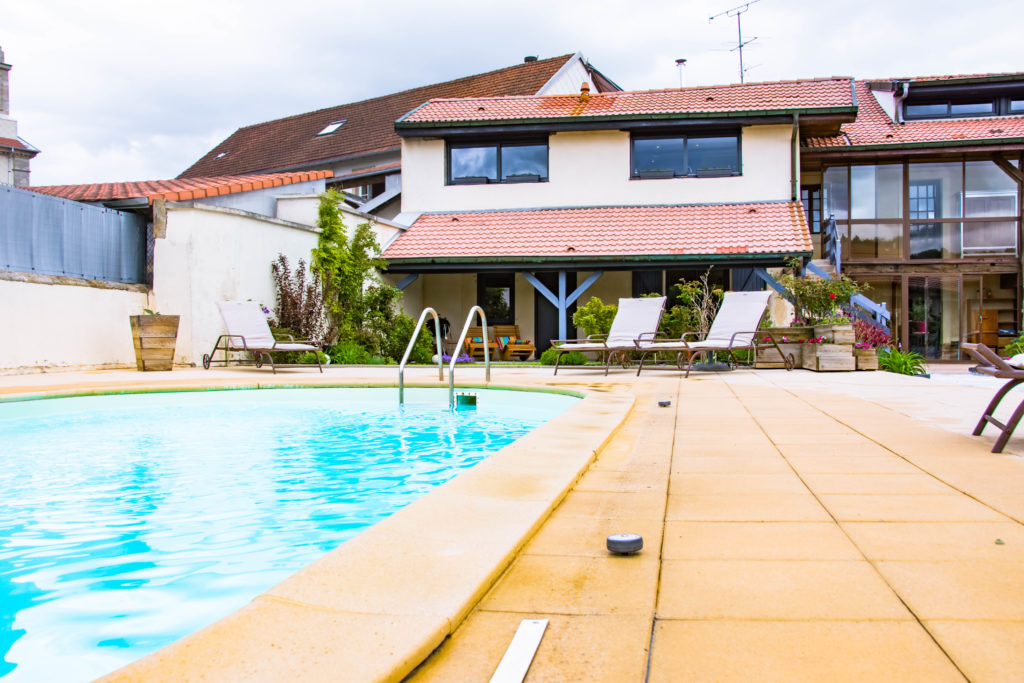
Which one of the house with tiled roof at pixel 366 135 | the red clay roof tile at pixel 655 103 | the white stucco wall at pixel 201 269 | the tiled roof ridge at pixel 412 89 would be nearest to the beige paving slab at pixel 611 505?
the white stucco wall at pixel 201 269

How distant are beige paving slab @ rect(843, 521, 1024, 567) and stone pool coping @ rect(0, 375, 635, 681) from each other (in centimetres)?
106

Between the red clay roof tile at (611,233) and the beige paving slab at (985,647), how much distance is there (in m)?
12.2

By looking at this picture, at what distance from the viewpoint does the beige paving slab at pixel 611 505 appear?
2.70 meters

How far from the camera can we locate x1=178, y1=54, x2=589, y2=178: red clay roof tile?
22.5 meters

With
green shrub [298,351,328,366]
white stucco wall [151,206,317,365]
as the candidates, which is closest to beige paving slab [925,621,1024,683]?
green shrub [298,351,328,366]

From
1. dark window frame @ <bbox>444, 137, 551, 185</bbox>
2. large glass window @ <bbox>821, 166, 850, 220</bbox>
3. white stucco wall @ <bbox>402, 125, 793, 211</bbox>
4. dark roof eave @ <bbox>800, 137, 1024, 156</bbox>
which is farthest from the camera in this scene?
large glass window @ <bbox>821, 166, 850, 220</bbox>

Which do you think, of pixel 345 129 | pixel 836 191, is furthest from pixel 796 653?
pixel 345 129

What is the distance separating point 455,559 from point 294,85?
106 feet

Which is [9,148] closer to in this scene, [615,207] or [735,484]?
[615,207]

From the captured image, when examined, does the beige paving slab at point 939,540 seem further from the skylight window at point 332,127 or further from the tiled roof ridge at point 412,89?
the skylight window at point 332,127

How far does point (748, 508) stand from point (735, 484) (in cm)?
43

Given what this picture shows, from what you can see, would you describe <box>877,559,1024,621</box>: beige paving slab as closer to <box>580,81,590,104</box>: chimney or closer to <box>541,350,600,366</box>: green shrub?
<box>541,350,600,366</box>: green shrub

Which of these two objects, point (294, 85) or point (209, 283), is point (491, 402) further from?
point (294, 85)

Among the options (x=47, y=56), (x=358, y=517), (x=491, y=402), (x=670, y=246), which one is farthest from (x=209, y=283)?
(x=47, y=56)
